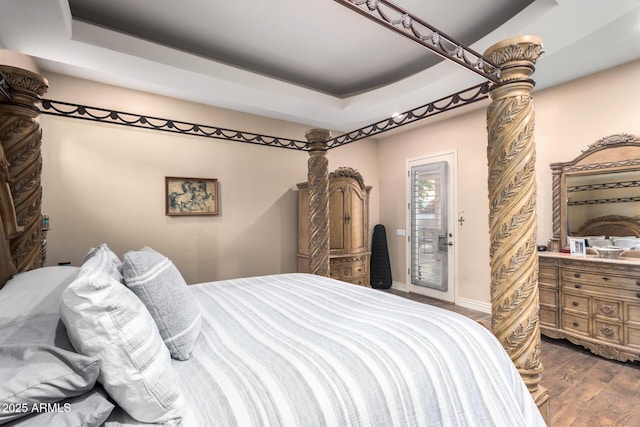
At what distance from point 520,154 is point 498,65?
1.50 ft

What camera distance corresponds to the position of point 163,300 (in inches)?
40.5

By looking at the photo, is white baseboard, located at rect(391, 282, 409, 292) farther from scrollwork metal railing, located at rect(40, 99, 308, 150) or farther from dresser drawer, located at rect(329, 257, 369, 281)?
scrollwork metal railing, located at rect(40, 99, 308, 150)

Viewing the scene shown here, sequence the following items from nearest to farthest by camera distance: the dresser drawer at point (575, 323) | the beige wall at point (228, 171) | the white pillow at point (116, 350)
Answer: the white pillow at point (116, 350) → the dresser drawer at point (575, 323) → the beige wall at point (228, 171)

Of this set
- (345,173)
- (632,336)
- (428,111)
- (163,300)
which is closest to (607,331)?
(632,336)

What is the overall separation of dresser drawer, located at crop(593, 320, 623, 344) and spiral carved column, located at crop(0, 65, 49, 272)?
14.5 ft

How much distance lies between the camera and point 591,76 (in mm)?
3066

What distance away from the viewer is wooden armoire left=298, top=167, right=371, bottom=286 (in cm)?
416

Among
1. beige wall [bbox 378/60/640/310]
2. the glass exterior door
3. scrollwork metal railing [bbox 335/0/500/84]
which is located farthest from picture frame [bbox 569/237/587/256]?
scrollwork metal railing [bbox 335/0/500/84]

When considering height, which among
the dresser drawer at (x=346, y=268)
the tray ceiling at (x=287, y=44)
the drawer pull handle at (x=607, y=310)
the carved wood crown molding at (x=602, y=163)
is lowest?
the drawer pull handle at (x=607, y=310)

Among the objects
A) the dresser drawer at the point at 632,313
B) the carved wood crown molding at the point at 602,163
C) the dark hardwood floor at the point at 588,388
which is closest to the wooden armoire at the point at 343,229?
the dark hardwood floor at the point at 588,388

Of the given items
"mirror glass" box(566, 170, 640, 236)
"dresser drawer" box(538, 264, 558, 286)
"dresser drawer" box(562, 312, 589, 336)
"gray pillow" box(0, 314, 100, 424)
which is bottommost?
"dresser drawer" box(562, 312, 589, 336)

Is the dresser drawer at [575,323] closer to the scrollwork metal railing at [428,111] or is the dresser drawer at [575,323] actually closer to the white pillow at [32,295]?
the scrollwork metal railing at [428,111]

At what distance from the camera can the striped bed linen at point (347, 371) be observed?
0.82 m

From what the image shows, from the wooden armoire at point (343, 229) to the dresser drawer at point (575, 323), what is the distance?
7.64 ft
